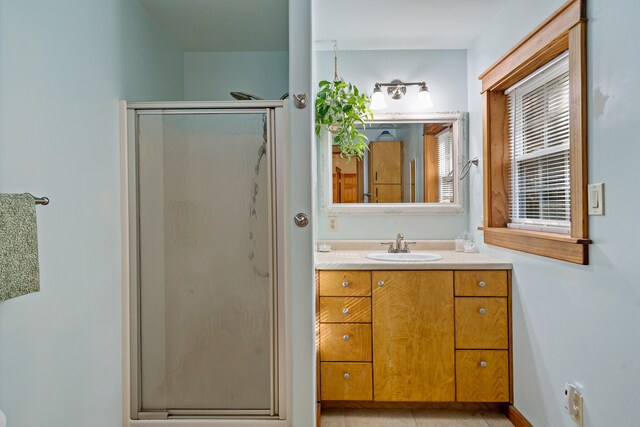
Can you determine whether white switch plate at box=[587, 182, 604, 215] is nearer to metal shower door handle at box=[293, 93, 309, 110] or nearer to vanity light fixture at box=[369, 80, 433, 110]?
metal shower door handle at box=[293, 93, 309, 110]

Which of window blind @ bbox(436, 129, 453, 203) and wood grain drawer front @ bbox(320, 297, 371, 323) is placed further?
window blind @ bbox(436, 129, 453, 203)

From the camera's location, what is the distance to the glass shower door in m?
1.79

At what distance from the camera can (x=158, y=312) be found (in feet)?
5.91

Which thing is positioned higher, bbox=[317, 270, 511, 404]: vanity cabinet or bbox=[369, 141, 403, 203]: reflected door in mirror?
bbox=[369, 141, 403, 203]: reflected door in mirror

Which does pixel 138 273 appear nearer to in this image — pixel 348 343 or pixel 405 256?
pixel 348 343

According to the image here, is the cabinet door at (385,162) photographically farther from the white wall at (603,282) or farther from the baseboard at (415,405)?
the baseboard at (415,405)

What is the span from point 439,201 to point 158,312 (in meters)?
1.91

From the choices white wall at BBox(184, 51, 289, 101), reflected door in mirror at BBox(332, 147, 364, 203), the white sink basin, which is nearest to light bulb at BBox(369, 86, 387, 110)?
reflected door in mirror at BBox(332, 147, 364, 203)

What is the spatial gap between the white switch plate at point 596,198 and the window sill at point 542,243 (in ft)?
0.39

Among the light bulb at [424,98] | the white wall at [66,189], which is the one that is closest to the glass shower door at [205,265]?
the white wall at [66,189]

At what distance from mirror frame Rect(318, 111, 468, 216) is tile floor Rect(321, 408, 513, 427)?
124 cm

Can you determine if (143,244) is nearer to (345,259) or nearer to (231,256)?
(231,256)

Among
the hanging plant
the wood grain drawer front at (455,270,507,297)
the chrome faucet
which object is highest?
the hanging plant

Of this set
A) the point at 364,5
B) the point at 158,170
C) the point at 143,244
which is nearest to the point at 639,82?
the point at 364,5
